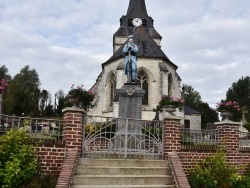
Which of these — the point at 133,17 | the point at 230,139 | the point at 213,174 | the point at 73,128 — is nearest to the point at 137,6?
the point at 133,17

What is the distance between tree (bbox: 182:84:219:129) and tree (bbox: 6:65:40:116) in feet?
98.6

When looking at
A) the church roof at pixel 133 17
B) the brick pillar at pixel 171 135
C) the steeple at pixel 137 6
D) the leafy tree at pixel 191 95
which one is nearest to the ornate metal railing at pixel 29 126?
the brick pillar at pixel 171 135

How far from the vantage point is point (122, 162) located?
27.7ft

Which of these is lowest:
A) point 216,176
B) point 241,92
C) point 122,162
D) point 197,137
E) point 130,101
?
point 216,176

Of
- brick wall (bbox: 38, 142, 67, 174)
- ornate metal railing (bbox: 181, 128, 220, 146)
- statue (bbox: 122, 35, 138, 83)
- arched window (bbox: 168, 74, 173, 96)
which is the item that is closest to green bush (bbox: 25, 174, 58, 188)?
brick wall (bbox: 38, 142, 67, 174)

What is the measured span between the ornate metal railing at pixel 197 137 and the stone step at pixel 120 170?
1.69 m

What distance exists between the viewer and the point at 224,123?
1004 centimetres

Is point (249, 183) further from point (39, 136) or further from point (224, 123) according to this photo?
point (39, 136)

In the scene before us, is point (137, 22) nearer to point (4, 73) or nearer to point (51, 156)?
point (4, 73)

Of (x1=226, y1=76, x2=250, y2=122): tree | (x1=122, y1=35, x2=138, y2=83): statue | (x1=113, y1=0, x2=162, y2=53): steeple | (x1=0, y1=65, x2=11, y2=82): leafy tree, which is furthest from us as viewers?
(x1=226, y1=76, x2=250, y2=122): tree

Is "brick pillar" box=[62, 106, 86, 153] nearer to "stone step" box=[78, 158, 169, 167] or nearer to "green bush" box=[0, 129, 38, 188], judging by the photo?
"stone step" box=[78, 158, 169, 167]

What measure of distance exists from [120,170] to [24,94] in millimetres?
47661

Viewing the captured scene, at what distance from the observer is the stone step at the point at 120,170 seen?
26.0 feet

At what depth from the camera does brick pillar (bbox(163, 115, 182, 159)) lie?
910cm
